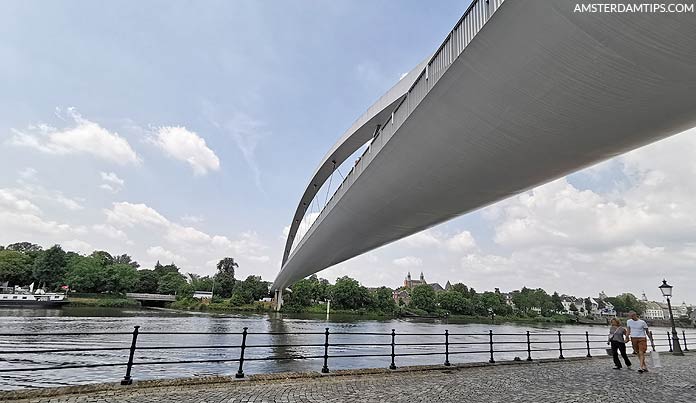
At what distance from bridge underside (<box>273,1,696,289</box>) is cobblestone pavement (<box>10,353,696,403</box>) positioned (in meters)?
4.13

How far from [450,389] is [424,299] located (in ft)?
241

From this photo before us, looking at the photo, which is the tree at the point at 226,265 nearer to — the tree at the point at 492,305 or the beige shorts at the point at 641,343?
the tree at the point at 492,305

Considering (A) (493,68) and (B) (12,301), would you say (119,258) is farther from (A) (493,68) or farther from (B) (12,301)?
(A) (493,68)

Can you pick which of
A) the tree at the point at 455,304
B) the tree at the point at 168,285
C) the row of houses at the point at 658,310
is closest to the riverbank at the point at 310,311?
the tree at the point at 455,304

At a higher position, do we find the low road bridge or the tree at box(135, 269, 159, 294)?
the tree at box(135, 269, 159, 294)

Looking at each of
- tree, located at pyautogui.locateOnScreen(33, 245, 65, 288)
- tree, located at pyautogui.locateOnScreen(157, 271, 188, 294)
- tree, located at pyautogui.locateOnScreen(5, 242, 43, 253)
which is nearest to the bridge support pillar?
tree, located at pyautogui.locateOnScreen(157, 271, 188, 294)

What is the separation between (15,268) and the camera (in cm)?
6431

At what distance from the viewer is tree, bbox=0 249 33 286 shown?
63781 millimetres

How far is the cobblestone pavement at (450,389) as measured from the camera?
5.27 m

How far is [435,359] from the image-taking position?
1541cm

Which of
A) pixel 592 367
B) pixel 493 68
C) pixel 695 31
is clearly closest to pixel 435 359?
pixel 592 367

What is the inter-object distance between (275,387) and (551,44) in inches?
235

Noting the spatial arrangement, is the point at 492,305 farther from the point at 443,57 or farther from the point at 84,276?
the point at 443,57

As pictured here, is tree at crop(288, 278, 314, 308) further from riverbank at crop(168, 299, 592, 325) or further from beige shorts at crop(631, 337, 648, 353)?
beige shorts at crop(631, 337, 648, 353)
